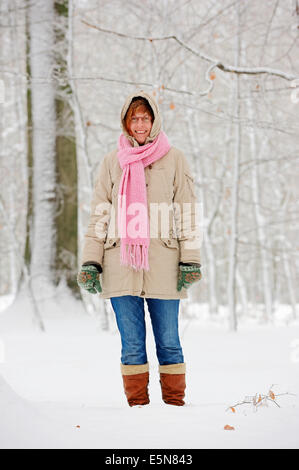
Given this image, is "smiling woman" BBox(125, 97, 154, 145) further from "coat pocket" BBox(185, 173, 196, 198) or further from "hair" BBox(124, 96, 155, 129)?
"coat pocket" BBox(185, 173, 196, 198)

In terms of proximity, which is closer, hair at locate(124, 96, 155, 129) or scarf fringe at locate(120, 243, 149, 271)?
scarf fringe at locate(120, 243, 149, 271)

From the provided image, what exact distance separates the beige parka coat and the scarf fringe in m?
0.03

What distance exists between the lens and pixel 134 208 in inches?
130

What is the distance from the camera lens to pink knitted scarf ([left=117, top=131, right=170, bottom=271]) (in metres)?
3.24

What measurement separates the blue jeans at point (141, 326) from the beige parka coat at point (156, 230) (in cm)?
7

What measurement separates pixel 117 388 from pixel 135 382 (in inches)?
45.2

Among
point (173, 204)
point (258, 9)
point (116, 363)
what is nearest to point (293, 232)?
point (258, 9)

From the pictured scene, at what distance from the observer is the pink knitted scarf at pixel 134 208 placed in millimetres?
3240

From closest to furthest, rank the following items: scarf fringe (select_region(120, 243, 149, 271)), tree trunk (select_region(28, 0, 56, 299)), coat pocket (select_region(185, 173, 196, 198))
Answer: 1. scarf fringe (select_region(120, 243, 149, 271))
2. coat pocket (select_region(185, 173, 196, 198))
3. tree trunk (select_region(28, 0, 56, 299))

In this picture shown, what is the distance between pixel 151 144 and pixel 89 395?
6.67 ft

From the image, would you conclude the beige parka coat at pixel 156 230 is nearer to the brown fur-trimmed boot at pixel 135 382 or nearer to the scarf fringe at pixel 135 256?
the scarf fringe at pixel 135 256

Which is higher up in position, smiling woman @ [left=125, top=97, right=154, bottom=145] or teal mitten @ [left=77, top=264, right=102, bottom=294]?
smiling woman @ [left=125, top=97, right=154, bottom=145]

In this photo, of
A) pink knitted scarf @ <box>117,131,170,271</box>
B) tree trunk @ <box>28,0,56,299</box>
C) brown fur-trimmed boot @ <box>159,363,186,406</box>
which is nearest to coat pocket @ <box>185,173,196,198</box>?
pink knitted scarf @ <box>117,131,170,271</box>
